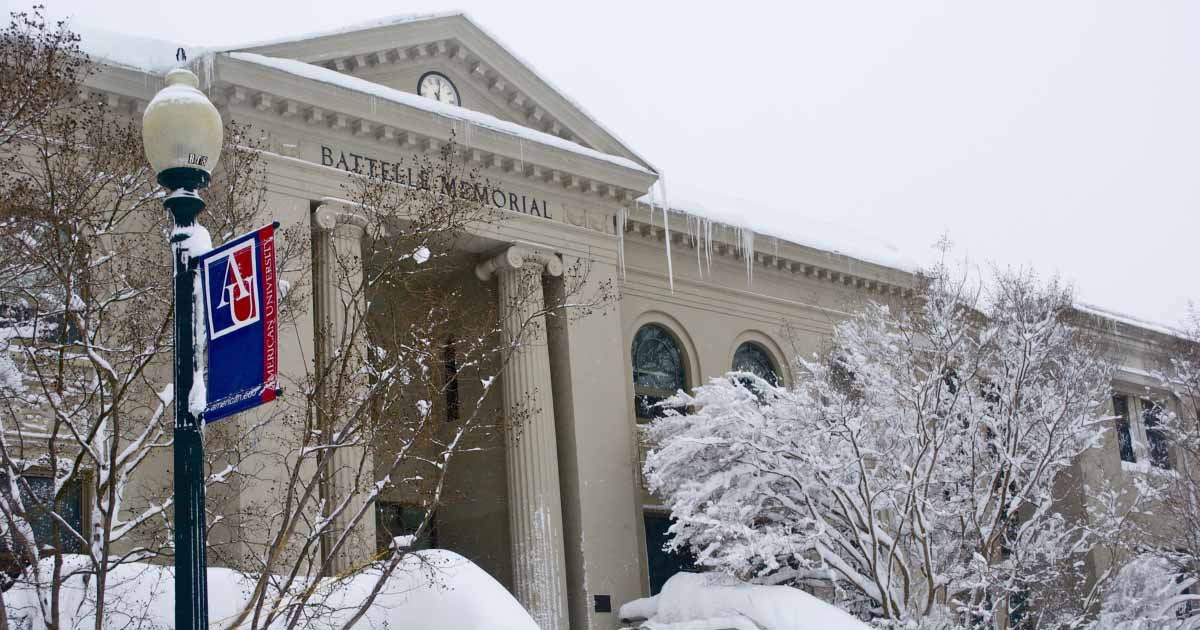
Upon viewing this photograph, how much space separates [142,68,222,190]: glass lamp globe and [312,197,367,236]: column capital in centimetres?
1347

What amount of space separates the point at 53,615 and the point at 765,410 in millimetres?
14913

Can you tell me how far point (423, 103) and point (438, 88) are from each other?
1557 mm

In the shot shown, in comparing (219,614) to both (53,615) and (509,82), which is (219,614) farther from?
(509,82)

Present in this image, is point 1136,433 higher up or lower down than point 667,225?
lower down

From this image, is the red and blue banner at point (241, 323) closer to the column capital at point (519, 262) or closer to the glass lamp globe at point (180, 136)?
the glass lamp globe at point (180, 136)

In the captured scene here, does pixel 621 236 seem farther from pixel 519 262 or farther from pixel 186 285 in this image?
pixel 186 285

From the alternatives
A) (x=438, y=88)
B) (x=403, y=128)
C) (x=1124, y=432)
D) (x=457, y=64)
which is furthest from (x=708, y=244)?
(x=1124, y=432)

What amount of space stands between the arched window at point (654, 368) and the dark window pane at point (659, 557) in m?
2.34

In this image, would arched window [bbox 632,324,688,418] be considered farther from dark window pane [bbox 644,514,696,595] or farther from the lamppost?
the lamppost

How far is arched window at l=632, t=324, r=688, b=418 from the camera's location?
28.7 meters

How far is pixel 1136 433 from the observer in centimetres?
4147

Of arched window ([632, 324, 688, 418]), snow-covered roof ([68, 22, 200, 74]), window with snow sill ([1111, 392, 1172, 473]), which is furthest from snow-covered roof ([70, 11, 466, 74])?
window with snow sill ([1111, 392, 1172, 473])

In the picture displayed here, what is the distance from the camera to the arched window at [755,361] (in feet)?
102

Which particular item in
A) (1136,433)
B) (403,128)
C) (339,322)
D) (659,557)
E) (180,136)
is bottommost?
(659,557)
